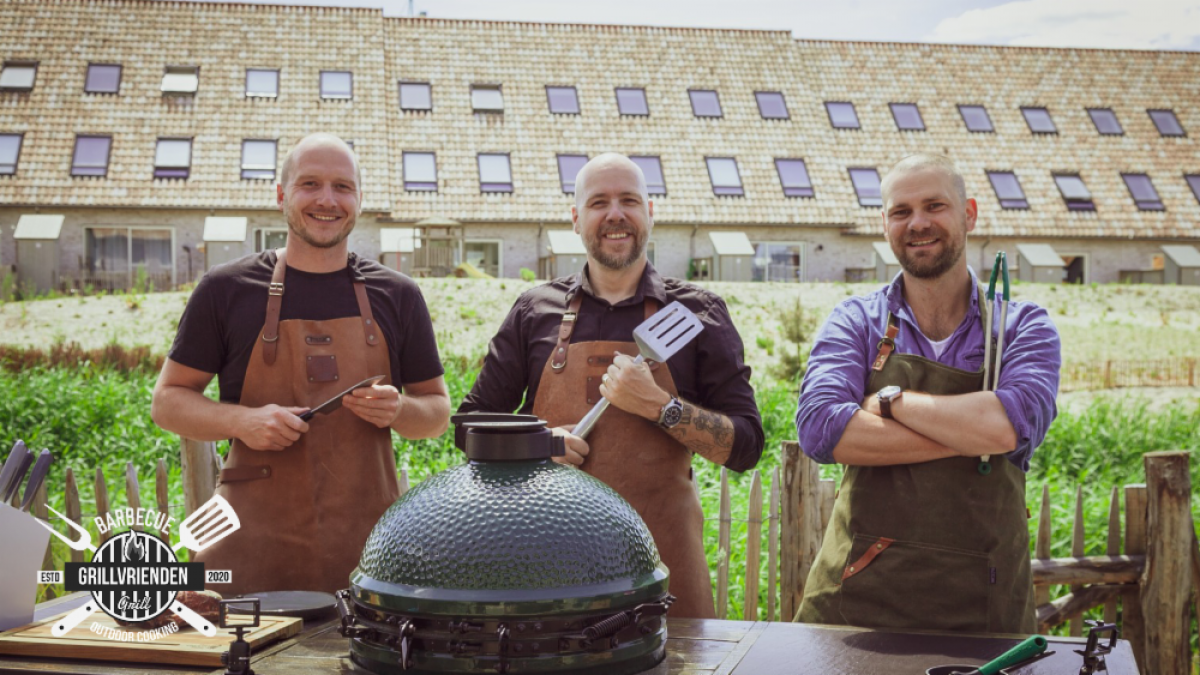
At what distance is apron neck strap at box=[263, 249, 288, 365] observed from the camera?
287cm

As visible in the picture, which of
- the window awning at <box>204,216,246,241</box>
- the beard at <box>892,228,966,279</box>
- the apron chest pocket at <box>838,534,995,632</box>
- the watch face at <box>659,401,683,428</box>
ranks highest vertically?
the window awning at <box>204,216,246,241</box>

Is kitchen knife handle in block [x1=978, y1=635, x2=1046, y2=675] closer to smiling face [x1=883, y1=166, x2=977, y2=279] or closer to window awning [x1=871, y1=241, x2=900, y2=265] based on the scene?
smiling face [x1=883, y1=166, x2=977, y2=279]

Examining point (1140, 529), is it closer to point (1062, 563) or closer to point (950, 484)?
point (1062, 563)

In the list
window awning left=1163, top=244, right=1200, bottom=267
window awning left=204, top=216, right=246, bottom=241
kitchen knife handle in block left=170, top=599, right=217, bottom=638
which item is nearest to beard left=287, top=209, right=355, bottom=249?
kitchen knife handle in block left=170, top=599, right=217, bottom=638

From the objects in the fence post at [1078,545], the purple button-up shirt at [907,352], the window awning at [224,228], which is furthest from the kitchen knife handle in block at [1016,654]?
the window awning at [224,228]

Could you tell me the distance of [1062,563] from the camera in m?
4.21

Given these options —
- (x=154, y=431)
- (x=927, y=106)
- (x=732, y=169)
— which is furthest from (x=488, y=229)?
(x=154, y=431)

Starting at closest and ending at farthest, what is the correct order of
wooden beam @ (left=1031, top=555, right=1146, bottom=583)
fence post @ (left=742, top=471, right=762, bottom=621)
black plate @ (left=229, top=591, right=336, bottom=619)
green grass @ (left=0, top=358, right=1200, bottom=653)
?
black plate @ (left=229, top=591, right=336, bottom=619) < wooden beam @ (left=1031, top=555, right=1146, bottom=583) < fence post @ (left=742, top=471, right=762, bottom=621) < green grass @ (left=0, top=358, right=1200, bottom=653)

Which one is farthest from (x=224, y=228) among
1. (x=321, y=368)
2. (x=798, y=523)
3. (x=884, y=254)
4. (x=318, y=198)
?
(x=321, y=368)

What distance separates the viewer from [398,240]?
57.5 ft

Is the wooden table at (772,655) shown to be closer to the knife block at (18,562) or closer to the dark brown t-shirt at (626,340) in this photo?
the knife block at (18,562)

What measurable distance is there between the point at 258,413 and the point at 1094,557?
3255mm

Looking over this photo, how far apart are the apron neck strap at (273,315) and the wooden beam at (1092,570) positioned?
3.01 meters

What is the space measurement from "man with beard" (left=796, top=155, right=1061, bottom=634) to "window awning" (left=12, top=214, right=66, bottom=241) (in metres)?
17.5
